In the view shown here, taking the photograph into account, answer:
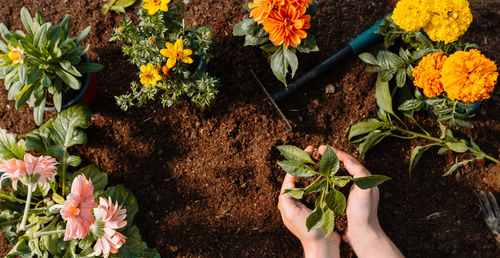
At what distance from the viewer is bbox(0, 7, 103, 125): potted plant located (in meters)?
1.67

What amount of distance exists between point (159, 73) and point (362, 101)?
44.2 inches

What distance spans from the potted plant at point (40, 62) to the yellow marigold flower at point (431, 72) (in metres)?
1.46

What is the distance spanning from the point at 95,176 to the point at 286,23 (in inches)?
48.5

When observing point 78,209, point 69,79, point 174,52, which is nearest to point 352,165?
point 174,52

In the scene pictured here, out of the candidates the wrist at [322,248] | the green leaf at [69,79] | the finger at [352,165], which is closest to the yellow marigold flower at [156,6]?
the green leaf at [69,79]

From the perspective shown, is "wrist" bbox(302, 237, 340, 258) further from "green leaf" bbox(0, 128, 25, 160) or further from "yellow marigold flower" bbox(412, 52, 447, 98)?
"green leaf" bbox(0, 128, 25, 160)

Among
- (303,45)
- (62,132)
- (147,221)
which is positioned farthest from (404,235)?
(62,132)

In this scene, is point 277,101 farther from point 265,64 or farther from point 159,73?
point 159,73

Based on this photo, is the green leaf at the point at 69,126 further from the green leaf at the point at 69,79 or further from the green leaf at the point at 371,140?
the green leaf at the point at 371,140

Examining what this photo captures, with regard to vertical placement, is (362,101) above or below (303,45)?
below

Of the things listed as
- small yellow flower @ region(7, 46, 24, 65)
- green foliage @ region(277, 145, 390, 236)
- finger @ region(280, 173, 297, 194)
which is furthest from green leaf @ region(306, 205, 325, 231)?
small yellow flower @ region(7, 46, 24, 65)

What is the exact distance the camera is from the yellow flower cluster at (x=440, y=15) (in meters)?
1.64

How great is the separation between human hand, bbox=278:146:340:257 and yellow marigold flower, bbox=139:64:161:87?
0.85 m

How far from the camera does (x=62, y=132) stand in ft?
6.34
